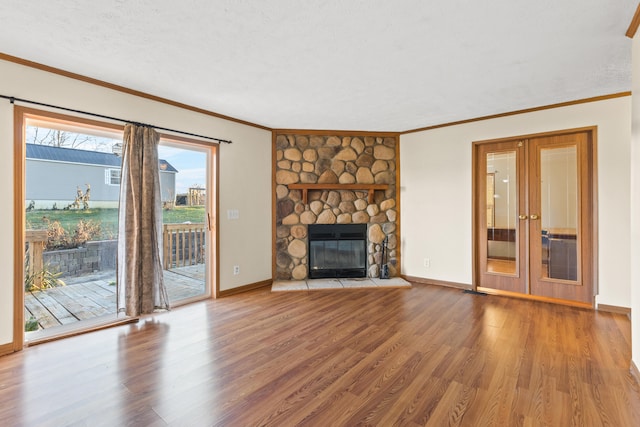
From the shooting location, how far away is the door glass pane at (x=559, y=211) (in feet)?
11.4

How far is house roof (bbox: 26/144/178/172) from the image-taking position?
2600 millimetres

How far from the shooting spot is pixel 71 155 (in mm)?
2803

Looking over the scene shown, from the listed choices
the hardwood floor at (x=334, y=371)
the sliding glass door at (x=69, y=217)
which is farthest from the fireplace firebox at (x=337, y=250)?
the sliding glass door at (x=69, y=217)

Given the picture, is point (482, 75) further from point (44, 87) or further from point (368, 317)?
point (44, 87)

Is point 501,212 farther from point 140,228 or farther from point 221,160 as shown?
point 140,228

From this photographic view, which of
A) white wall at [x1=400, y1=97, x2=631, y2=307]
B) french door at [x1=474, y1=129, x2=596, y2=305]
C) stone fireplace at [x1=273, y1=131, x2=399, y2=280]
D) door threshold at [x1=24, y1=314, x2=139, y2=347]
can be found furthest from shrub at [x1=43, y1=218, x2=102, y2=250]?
french door at [x1=474, y1=129, x2=596, y2=305]

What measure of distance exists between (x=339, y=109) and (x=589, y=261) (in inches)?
134

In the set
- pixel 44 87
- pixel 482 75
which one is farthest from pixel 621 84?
pixel 44 87

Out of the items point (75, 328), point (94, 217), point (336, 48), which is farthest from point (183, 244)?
point (336, 48)

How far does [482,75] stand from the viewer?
272cm

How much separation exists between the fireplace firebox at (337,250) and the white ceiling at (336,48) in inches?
77.1

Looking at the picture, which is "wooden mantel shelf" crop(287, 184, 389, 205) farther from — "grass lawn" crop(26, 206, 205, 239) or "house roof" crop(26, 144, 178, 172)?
"house roof" crop(26, 144, 178, 172)

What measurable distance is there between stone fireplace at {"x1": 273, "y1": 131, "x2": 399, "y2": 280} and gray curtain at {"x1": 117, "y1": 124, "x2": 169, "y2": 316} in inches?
68.5

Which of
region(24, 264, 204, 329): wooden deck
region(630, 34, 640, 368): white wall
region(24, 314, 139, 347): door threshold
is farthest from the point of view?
region(24, 264, 204, 329): wooden deck
